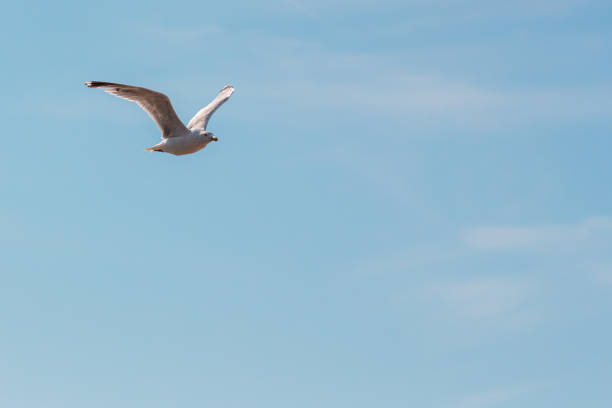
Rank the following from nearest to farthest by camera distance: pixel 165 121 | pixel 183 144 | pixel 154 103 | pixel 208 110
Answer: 1. pixel 154 103
2. pixel 165 121
3. pixel 183 144
4. pixel 208 110

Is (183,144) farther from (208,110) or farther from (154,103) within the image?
(208,110)

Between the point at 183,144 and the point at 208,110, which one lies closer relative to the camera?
the point at 183,144

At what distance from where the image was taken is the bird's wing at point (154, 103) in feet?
167

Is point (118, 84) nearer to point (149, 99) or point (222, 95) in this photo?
point (149, 99)

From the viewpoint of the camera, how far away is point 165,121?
5356 cm

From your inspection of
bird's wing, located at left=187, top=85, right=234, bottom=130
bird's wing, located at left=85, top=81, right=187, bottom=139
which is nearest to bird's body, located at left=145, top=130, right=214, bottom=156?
bird's wing, located at left=85, top=81, right=187, bottom=139

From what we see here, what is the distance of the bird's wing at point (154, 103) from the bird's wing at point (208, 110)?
5032 millimetres

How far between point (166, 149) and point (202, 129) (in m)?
4.26

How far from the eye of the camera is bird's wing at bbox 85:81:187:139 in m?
51.0

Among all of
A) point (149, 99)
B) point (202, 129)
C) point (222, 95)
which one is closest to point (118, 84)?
point (149, 99)

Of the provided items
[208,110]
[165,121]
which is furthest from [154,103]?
[208,110]

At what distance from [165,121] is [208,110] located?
32.9 ft

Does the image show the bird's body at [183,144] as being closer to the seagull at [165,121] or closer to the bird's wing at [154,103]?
the seagull at [165,121]

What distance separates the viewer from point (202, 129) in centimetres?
5772
